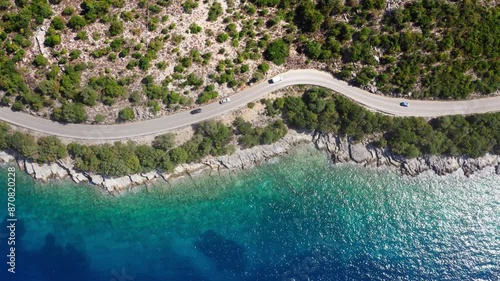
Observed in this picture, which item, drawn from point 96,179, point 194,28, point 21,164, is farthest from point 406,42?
point 21,164

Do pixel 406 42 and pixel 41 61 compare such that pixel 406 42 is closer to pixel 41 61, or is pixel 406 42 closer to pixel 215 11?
pixel 215 11

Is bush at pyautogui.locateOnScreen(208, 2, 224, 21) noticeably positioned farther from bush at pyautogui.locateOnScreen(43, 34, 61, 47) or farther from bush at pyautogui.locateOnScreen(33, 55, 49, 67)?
bush at pyautogui.locateOnScreen(33, 55, 49, 67)

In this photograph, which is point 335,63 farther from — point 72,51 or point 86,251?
point 86,251

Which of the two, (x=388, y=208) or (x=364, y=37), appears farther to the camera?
(x=388, y=208)

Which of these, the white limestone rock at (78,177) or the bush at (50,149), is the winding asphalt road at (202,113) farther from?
the white limestone rock at (78,177)

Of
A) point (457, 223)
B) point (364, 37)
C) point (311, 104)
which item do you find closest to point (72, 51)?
point (311, 104)
